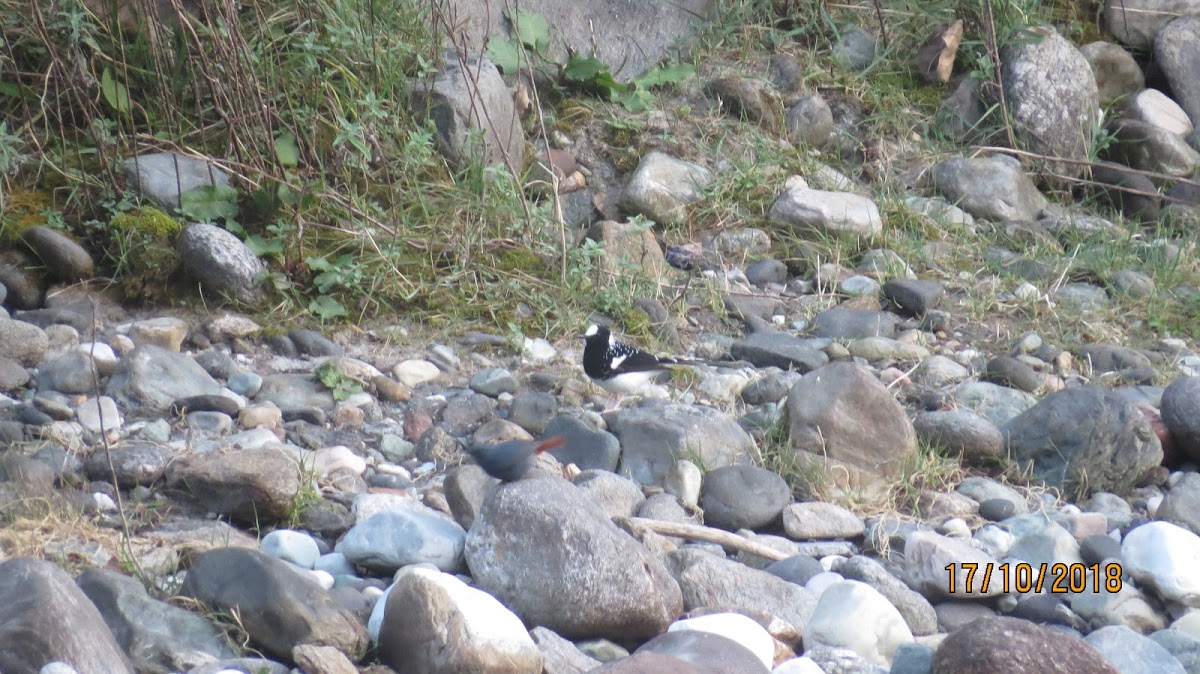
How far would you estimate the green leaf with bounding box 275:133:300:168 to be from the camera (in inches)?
207

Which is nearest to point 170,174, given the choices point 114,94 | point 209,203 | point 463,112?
point 209,203

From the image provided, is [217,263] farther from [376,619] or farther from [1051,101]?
[1051,101]

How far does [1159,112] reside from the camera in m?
7.27

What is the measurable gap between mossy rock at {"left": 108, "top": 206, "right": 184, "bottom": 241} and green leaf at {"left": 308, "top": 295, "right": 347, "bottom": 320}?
1.96 ft

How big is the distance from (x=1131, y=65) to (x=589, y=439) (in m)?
4.98

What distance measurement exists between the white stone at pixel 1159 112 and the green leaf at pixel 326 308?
4.69m

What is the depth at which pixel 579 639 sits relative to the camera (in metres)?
2.94

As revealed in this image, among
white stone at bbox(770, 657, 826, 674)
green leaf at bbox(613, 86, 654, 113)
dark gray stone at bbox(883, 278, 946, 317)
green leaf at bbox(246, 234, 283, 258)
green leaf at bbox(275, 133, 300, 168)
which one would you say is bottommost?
dark gray stone at bbox(883, 278, 946, 317)

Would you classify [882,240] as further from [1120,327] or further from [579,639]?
[579,639]

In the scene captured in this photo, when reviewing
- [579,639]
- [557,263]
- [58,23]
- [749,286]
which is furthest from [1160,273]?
[58,23]

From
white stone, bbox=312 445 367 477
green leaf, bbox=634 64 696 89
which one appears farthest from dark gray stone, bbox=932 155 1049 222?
white stone, bbox=312 445 367 477

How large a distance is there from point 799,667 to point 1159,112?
5599mm

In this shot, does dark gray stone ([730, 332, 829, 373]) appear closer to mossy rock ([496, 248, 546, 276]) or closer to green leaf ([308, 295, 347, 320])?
mossy rock ([496, 248, 546, 276])

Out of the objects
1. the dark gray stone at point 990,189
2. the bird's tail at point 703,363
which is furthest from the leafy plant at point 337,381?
the dark gray stone at point 990,189
